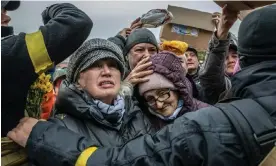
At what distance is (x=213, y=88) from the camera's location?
2781mm

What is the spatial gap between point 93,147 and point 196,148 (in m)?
0.43

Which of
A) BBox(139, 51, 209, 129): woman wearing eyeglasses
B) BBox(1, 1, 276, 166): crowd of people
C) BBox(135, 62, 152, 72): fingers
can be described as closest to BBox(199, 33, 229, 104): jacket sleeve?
BBox(1, 1, 276, 166): crowd of people

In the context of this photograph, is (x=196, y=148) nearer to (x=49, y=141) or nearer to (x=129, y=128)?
(x=49, y=141)

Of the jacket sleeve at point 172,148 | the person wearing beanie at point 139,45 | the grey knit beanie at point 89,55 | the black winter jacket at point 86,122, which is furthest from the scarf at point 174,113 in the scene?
the person wearing beanie at point 139,45

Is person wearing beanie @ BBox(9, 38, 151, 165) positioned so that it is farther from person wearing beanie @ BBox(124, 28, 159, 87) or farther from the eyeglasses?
person wearing beanie @ BBox(124, 28, 159, 87)

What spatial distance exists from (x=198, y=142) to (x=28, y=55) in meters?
0.75

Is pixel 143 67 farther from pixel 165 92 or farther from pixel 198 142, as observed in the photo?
pixel 198 142

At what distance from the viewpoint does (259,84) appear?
1.38m

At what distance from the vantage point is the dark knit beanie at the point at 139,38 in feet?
10.7

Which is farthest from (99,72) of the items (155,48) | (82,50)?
(155,48)

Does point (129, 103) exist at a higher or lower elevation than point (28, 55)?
lower

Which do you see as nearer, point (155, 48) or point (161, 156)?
point (161, 156)

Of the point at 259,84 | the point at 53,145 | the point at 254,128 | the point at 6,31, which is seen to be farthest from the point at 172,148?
the point at 6,31

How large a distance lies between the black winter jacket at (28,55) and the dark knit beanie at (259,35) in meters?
0.68
